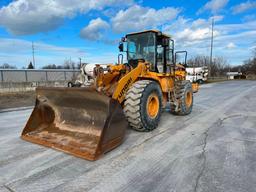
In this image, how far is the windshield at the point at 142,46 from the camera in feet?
18.9

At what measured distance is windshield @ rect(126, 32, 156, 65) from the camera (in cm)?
575

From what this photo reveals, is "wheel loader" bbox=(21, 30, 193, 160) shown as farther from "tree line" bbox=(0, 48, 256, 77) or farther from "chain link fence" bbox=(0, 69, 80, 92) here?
"tree line" bbox=(0, 48, 256, 77)

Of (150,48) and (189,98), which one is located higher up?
(150,48)

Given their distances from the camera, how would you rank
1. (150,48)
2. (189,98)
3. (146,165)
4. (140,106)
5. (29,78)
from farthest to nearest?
(29,78), (189,98), (150,48), (140,106), (146,165)

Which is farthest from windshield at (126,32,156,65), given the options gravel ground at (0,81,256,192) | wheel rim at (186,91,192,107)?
gravel ground at (0,81,256,192)

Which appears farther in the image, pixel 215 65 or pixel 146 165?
pixel 215 65

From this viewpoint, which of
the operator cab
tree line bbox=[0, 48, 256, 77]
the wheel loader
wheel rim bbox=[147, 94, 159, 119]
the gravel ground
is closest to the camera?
the gravel ground

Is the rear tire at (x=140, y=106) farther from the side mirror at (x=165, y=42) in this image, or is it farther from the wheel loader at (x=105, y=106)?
the side mirror at (x=165, y=42)

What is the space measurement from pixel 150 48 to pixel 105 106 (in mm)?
2665

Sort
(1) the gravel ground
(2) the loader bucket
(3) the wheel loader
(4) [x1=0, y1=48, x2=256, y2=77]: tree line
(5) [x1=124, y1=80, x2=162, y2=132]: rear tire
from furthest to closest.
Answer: (4) [x1=0, y1=48, x2=256, y2=77]: tree line, (5) [x1=124, y1=80, x2=162, y2=132]: rear tire, (3) the wheel loader, (2) the loader bucket, (1) the gravel ground

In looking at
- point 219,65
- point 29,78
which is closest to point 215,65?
point 219,65

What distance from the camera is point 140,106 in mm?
4398

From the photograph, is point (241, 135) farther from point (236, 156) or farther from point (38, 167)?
point (38, 167)

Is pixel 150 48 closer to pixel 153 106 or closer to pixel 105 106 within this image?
pixel 153 106
